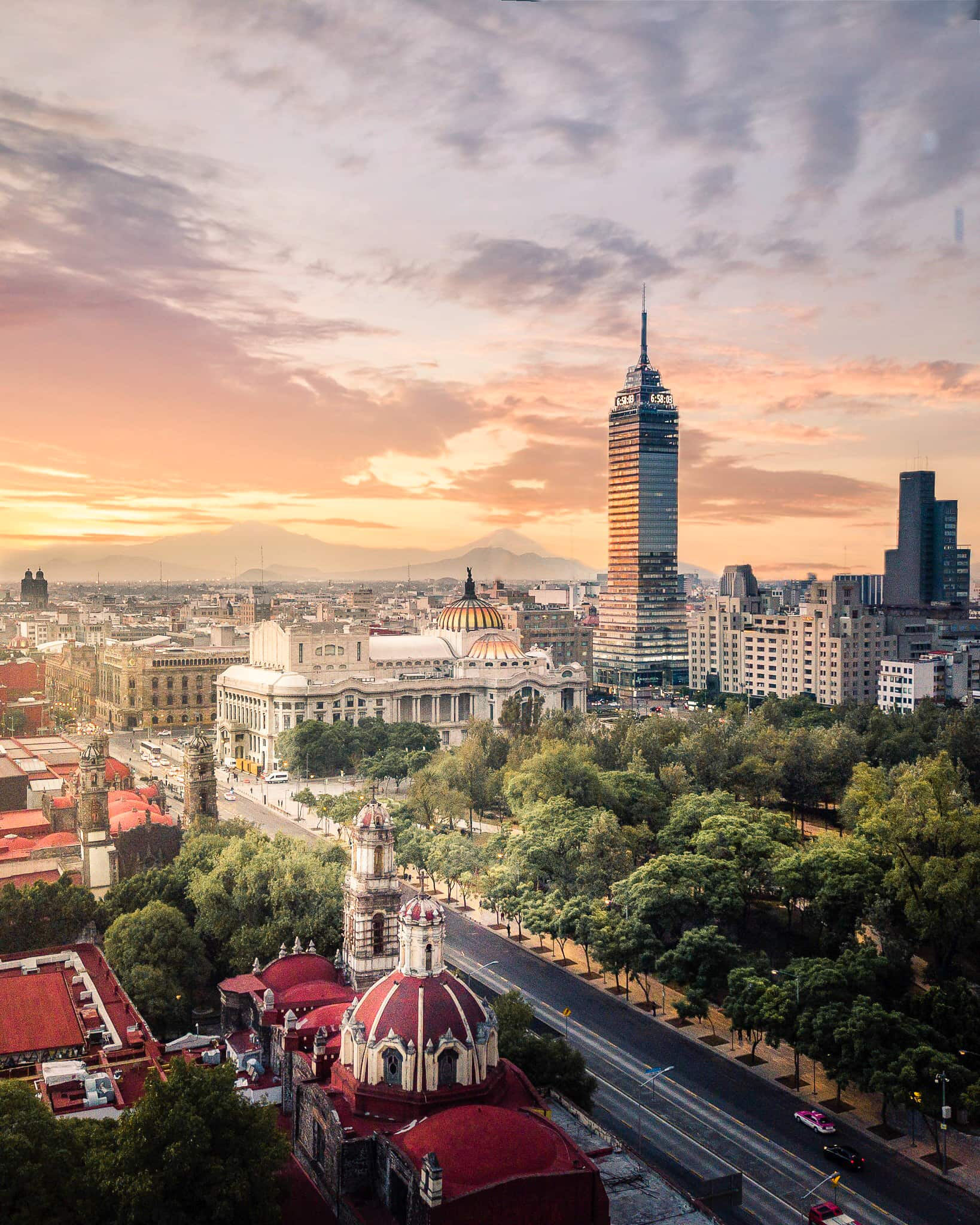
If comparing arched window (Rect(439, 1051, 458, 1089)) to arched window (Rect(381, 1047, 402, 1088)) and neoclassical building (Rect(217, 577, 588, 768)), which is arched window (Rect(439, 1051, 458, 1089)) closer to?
arched window (Rect(381, 1047, 402, 1088))

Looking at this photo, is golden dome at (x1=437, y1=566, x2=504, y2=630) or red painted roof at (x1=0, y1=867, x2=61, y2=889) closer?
red painted roof at (x1=0, y1=867, x2=61, y2=889)

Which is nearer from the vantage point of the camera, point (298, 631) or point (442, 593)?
point (298, 631)

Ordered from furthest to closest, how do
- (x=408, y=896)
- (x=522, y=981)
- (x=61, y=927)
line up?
(x=408, y=896)
(x=522, y=981)
(x=61, y=927)

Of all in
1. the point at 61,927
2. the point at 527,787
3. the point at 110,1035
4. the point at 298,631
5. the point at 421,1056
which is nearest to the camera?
the point at 421,1056

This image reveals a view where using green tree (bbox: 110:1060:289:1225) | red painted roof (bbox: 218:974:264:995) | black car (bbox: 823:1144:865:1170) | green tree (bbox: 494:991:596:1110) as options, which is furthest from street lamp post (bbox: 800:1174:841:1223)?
red painted roof (bbox: 218:974:264:995)

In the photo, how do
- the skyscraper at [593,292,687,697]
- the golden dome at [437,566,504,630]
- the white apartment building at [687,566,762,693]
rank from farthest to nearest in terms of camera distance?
1. the skyscraper at [593,292,687,697]
2. the white apartment building at [687,566,762,693]
3. the golden dome at [437,566,504,630]

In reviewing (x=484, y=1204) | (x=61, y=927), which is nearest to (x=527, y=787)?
(x=61, y=927)

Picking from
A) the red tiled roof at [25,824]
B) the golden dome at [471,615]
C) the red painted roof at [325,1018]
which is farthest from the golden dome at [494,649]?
the red painted roof at [325,1018]

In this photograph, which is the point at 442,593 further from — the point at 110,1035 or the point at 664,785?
the point at 110,1035

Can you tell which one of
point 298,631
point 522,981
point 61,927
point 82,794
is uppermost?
point 298,631
